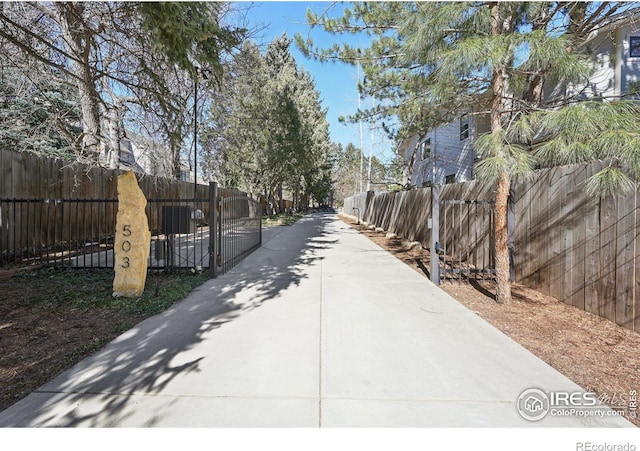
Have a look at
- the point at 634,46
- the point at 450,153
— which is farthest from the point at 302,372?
the point at 450,153

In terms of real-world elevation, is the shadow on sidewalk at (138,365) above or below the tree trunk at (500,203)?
below

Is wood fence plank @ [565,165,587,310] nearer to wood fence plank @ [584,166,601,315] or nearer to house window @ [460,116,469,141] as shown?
wood fence plank @ [584,166,601,315]

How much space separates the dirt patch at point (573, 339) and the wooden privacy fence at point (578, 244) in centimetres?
22

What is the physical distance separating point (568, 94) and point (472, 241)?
4669 millimetres

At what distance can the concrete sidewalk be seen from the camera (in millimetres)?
2289

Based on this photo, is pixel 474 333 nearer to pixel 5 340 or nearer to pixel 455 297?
pixel 455 297

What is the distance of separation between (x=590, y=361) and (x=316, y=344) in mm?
2738

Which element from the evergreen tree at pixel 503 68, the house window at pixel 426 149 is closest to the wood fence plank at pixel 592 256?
the evergreen tree at pixel 503 68

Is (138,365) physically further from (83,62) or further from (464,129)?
(464,129)

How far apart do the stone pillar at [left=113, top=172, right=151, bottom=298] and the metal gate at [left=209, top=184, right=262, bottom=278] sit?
1480 mm

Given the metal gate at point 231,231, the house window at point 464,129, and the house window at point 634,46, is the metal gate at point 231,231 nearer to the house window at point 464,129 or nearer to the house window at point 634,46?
the house window at point 464,129

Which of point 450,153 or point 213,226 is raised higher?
point 450,153

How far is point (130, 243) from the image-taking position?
16.7ft

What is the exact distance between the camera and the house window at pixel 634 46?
9.66 meters
